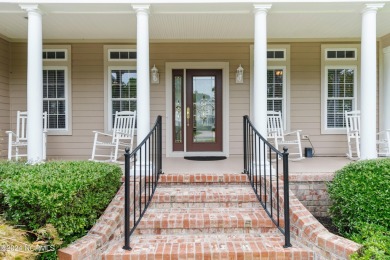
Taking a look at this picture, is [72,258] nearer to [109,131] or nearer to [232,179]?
[232,179]

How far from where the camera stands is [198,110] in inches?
237

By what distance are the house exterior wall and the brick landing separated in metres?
2.42

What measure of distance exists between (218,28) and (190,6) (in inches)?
46.3

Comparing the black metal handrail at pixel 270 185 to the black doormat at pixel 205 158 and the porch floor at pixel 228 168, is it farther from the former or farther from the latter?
the black doormat at pixel 205 158

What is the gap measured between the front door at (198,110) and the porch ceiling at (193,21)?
2.65ft

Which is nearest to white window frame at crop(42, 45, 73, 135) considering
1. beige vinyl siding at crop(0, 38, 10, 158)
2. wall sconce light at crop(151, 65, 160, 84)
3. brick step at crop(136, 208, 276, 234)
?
beige vinyl siding at crop(0, 38, 10, 158)

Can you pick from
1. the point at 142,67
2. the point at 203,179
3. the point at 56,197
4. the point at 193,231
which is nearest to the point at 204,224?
the point at 193,231

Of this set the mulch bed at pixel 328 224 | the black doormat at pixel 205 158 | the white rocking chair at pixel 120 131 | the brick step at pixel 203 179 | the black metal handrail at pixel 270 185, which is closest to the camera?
the black metal handrail at pixel 270 185

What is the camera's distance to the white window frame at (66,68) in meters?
5.88

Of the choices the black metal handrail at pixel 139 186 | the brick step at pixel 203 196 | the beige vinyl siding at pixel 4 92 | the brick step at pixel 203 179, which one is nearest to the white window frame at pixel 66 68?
the beige vinyl siding at pixel 4 92

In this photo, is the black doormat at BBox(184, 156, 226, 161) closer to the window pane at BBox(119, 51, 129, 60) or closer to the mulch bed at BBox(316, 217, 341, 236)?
the mulch bed at BBox(316, 217, 341, 236)

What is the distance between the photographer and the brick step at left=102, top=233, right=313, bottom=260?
256 centimetres

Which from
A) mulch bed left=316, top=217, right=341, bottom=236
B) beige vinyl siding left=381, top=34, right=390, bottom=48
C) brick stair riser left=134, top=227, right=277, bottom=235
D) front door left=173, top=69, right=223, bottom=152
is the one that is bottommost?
mulch bed left=316, top=217, right=341, bottom=236

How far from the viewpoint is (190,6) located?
414 cm
